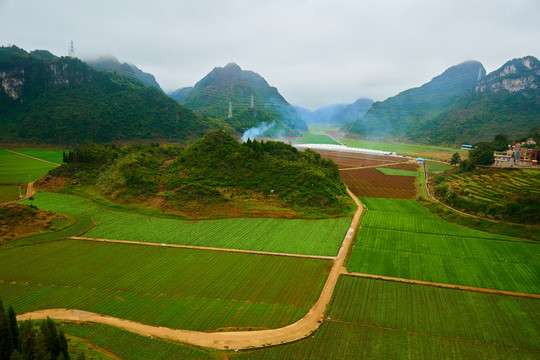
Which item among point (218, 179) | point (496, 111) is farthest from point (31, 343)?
point (496, 111)

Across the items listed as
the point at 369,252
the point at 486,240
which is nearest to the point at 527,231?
the point at 486,240

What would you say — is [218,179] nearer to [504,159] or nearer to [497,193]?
[497,193]

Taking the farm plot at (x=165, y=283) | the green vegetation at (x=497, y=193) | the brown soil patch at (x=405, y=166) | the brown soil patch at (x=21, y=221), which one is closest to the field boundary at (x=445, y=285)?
the farm plot at (x=165, y=283)

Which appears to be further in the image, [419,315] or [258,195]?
[258,195]

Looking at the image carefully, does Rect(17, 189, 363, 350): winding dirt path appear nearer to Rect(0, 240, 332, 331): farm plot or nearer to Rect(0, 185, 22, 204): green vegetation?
Rect(0, 240, 332, 331): farm plot

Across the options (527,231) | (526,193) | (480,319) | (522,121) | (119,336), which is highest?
(522,121)

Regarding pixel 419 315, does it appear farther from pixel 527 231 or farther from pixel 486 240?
pixel 527 231
